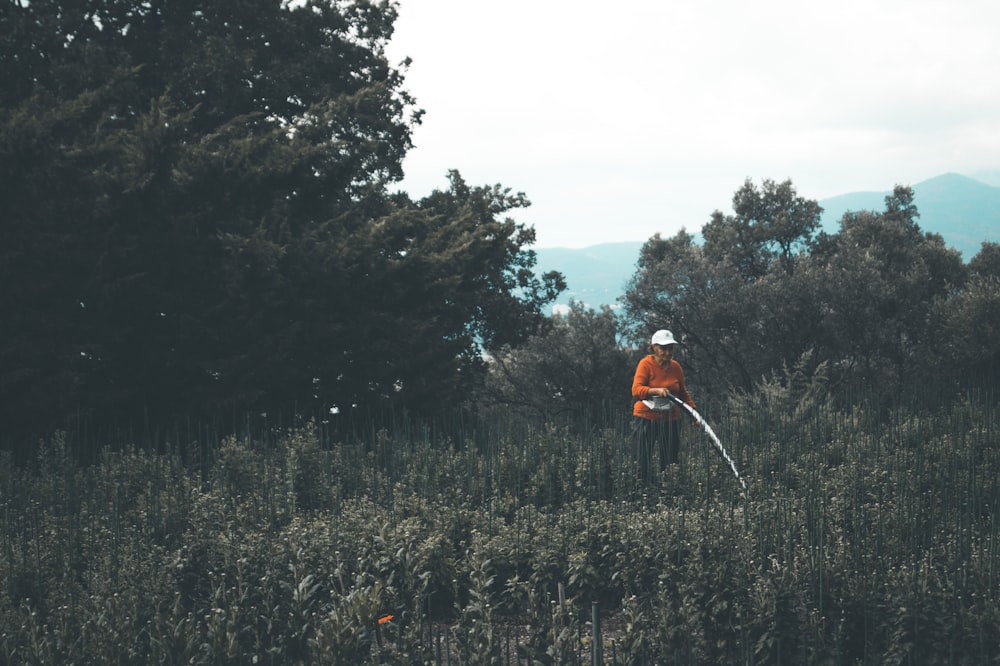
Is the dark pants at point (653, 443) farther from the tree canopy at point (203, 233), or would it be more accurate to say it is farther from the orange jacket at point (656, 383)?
the tree canopy at point (203, 233)

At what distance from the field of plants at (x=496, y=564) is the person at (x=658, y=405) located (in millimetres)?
251

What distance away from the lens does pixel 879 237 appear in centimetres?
3138

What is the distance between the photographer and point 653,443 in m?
9.16

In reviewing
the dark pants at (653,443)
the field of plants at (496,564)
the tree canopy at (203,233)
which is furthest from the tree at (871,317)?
the dark pants at (653,443)

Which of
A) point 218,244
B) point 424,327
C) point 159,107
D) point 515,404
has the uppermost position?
point 159,107

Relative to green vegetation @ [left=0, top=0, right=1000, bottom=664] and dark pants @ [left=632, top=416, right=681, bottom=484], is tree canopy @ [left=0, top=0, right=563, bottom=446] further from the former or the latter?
dark pants @ [left=632, top=416, right=681, bottom=484]

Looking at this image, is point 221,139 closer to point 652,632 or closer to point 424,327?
point 424,327

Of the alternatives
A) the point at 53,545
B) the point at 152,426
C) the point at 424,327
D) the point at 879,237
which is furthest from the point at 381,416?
the point at 879,237

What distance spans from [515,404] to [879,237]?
45.0ft

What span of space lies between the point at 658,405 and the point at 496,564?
2.81 m

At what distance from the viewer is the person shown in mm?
8812

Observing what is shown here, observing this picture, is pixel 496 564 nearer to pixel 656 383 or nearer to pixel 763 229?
pixel 656 383

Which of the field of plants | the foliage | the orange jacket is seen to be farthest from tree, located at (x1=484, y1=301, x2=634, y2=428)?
the orange jacket

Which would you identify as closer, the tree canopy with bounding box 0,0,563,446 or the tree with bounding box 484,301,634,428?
the tree canopy with bounding box 0,0,563,446
